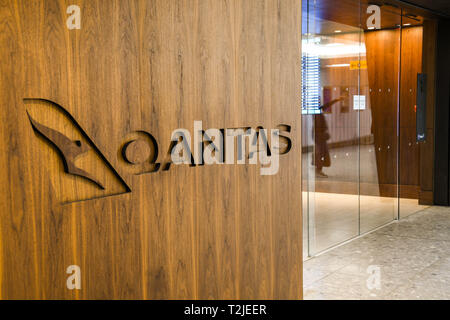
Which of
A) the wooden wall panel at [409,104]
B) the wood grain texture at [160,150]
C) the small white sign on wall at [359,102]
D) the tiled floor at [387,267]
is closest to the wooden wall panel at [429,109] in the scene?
the wooden wall panel at [409,104]

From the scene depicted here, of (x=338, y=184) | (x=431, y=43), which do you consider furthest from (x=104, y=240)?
(x=431, y=43)

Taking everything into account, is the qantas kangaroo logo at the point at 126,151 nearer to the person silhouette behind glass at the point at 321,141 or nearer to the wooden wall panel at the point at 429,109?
the person silhouette behind glass at the point at 321,141

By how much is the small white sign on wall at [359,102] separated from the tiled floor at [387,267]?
1.50 metres

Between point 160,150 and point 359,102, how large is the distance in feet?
13.4

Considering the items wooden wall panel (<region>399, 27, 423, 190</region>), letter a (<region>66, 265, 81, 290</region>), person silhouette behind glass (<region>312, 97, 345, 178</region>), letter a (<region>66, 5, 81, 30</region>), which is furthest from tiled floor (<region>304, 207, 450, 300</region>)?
letter a (<region>66, 5, 81, 30</region>)

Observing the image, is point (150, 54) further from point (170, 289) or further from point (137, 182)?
point (170, 289)

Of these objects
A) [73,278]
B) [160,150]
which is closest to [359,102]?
[160,150]

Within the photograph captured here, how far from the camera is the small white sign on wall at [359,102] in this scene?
6.01 meters

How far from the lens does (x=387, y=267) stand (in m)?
4.81

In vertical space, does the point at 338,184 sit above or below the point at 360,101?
below

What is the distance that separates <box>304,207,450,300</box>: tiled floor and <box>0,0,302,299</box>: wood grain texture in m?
0.92

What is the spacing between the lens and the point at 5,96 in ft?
6.29

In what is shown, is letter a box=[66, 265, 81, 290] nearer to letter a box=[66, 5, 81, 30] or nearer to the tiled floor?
letter a box=[66, 5, 81, 30]

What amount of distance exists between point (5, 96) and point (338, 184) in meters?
4.27
